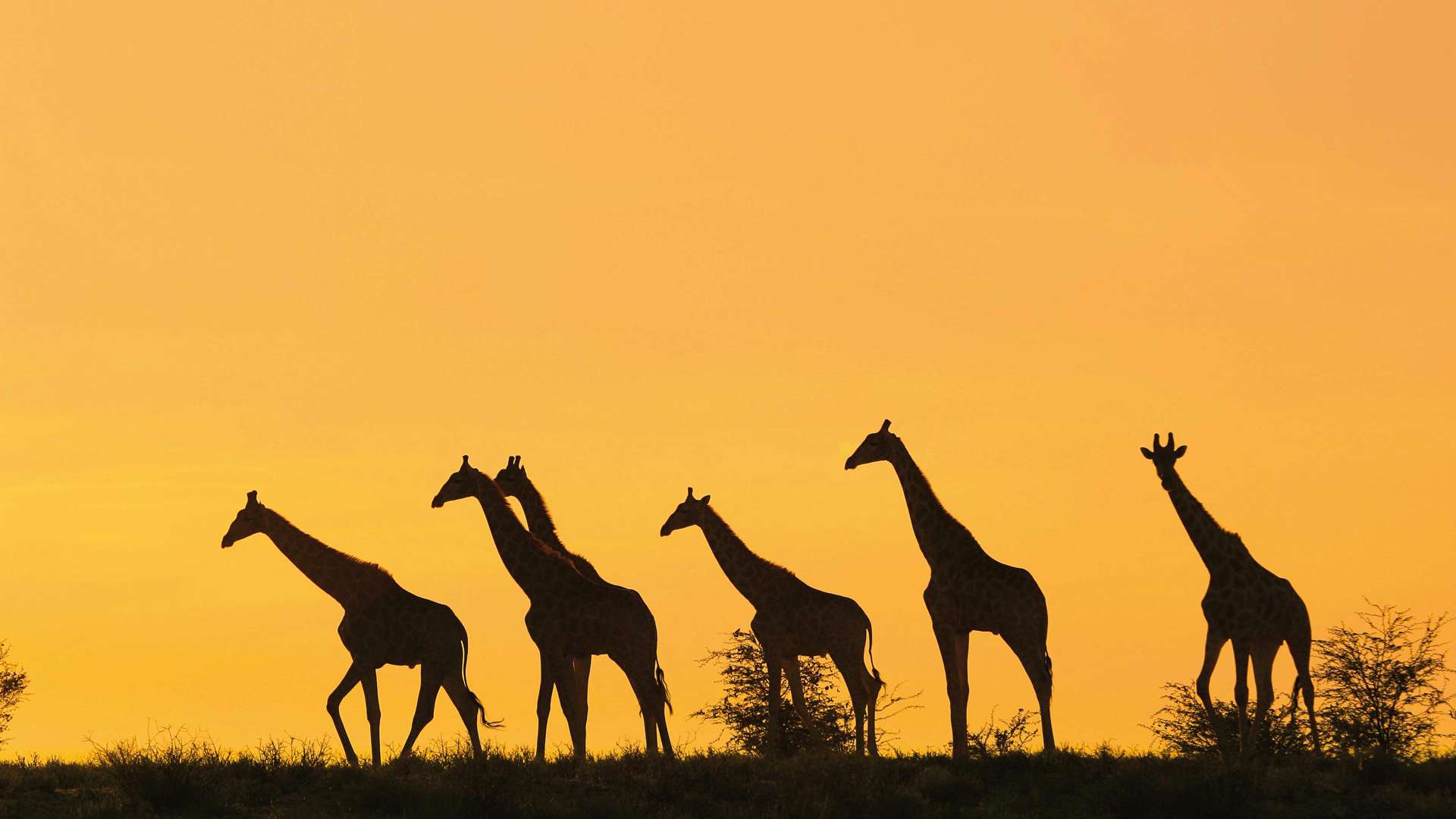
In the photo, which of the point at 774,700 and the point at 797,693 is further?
the point at 797,693

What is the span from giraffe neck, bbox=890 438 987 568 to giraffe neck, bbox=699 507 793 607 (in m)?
2.34

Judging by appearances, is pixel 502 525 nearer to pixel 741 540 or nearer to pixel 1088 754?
pixel 741 540

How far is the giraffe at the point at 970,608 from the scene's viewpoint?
26297mm

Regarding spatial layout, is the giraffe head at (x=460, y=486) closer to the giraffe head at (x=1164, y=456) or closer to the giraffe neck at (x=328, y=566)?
the giraffe neck at (x=328, y=566)

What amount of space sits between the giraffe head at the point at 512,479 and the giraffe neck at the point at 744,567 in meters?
2.93

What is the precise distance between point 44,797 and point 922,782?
9986mm

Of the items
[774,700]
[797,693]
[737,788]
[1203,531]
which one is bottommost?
[737,788]

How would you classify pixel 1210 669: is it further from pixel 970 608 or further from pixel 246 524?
pixel 246 524

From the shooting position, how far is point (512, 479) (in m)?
31.0

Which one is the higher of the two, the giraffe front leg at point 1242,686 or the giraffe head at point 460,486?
the giraffe head at point 460,486

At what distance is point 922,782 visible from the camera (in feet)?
78.8

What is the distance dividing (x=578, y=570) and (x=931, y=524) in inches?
190

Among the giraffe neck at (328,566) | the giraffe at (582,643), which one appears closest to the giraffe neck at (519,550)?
the giraffe at (582,643)

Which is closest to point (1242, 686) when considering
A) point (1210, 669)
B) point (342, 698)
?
point (1210, 669)
